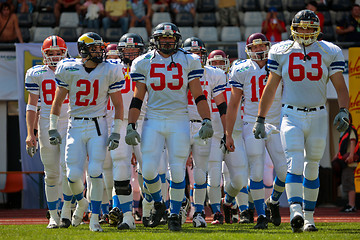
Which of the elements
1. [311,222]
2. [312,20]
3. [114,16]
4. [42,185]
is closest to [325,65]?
[312,20]

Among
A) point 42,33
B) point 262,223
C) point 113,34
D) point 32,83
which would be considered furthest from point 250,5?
point 262,223

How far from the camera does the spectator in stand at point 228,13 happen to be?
15.4 metres

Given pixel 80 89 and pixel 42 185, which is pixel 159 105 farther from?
pixel 42 185

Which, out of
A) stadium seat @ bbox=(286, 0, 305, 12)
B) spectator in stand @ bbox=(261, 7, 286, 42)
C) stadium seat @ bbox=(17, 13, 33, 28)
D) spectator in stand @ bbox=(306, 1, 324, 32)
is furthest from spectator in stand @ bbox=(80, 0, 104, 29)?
spectator in stand @ bbox=(306, 1, 324, 32)

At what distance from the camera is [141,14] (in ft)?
48.8

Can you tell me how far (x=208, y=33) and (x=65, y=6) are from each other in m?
3.09

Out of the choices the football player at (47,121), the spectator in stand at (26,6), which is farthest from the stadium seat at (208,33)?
the football player at (47,121)

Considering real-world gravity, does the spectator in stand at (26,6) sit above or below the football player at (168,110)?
above

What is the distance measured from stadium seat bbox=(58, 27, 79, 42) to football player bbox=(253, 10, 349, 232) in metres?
7.88

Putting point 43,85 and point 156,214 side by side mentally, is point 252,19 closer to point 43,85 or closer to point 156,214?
point 43,85

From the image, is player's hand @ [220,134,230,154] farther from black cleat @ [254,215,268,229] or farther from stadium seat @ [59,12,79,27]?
stadium seat @ [59,12,79,27]

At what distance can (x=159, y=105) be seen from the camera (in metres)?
6.85

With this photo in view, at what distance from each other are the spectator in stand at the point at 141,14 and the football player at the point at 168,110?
299 inches

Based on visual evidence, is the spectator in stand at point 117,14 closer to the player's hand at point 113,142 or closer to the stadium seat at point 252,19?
the stadium seat at point 252,19
